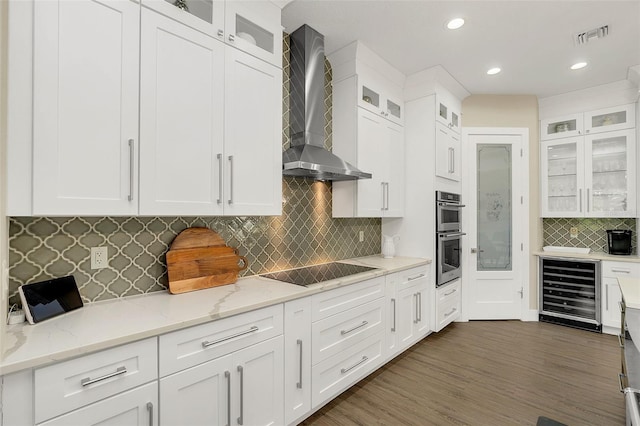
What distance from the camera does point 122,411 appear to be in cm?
123

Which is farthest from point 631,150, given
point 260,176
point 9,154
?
point 9,154

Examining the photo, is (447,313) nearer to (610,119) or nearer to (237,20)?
(610,119)

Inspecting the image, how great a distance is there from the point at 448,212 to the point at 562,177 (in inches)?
73.7

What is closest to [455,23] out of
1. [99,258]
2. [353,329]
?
[353,329]

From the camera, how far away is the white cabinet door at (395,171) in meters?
3.27

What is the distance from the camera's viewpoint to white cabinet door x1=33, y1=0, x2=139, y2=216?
4.07ft

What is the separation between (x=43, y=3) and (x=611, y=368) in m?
4.60

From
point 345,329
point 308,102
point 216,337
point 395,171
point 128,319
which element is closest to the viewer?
point 128,319

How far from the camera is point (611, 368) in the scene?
109 inches

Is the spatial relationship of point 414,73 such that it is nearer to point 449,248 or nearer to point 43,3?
point 449,248

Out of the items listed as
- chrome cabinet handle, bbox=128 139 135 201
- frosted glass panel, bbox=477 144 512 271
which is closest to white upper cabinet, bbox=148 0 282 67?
chrome cabinet handle, bbox=128 139 135 201

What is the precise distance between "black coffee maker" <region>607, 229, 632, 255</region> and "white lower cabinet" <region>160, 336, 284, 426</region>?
13.8 ft

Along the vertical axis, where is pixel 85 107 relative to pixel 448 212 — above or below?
above

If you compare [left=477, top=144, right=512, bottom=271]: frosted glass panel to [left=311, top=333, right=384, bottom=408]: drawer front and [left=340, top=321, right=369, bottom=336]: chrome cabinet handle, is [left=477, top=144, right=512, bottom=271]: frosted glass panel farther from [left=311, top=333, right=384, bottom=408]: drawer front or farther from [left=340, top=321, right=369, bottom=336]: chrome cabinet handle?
[left=340, top=321, right=369, bottom=336]: chrome cabinet handle
